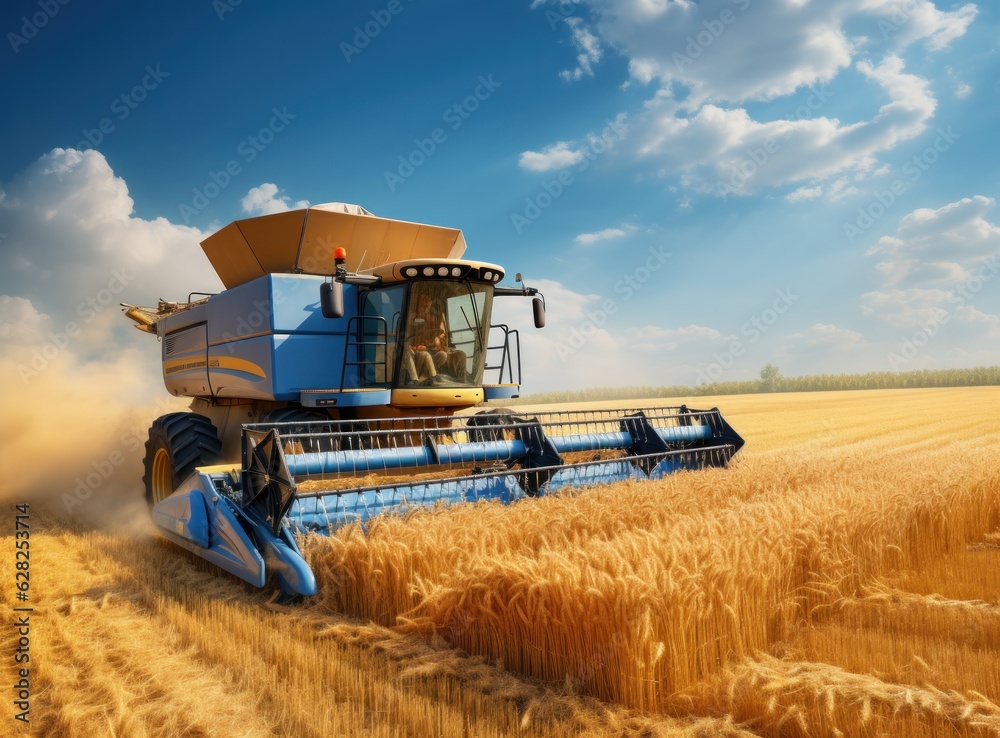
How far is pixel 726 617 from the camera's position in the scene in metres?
2.63

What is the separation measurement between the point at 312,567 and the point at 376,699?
1.34 metres

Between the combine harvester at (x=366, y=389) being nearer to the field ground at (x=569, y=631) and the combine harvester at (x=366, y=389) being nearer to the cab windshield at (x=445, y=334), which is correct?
the cab windshield at (x=445, y=334)

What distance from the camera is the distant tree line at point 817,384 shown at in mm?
37094

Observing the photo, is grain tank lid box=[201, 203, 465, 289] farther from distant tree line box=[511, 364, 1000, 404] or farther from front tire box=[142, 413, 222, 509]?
distant tree line box=[511, 364, 1000, 404]

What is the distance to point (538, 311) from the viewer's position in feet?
22.6

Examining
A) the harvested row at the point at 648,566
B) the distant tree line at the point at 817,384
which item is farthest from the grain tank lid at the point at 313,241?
the distant tree line at the point at 817,384

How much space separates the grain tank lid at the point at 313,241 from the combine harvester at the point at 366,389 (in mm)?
14

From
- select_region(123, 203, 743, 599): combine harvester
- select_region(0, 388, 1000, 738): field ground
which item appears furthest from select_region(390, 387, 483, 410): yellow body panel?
select_region(0, 388, 1000, 738): field ground

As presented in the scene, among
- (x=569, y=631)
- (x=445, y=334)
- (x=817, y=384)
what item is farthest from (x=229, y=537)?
(x=817, y=384)

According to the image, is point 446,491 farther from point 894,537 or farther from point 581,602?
point 894,537

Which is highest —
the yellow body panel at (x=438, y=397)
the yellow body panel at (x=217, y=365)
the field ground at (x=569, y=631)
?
the yellow body panel at (x=217, y=365)

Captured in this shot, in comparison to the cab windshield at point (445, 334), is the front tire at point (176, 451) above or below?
below

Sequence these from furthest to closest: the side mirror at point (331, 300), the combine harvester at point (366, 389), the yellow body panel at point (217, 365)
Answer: the yellow body panel at point (217, 365), the side mirror at point (331, 300), the combine harvester at point (366, 389)

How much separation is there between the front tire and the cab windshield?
1.92 metres
